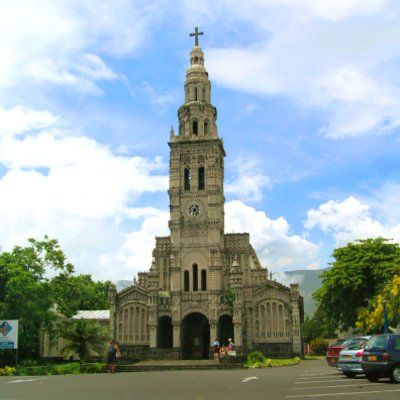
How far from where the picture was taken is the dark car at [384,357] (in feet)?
66.8

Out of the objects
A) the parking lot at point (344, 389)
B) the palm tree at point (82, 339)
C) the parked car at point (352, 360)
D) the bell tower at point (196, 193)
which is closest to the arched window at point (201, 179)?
the bell tower at point (196, 193)

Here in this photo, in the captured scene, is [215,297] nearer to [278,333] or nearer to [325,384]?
[278,333]

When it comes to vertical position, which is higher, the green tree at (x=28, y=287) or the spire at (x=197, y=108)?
the spire at (x=197, y=108)

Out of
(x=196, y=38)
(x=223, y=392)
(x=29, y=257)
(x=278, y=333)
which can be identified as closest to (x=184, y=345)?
(x=278, y=333)

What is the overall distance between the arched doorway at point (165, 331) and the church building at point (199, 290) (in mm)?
99

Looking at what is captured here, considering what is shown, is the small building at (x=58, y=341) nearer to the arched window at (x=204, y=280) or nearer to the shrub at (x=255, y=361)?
the arched window at (x=204, y=280)

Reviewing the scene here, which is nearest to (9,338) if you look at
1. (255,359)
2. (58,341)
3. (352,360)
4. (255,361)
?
Answer: (255,361)

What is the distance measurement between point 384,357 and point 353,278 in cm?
2340

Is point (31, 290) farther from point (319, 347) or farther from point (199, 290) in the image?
point (319, 347)

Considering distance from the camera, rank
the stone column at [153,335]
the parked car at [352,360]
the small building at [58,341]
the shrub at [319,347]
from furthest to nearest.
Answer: the shrub at [319,347]
the small building at [58,341]
the stone column at [153,335]
the parked car at [352,360]

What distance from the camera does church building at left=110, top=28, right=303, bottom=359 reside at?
55.5 metres

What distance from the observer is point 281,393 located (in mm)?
17844

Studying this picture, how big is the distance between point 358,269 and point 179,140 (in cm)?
2591

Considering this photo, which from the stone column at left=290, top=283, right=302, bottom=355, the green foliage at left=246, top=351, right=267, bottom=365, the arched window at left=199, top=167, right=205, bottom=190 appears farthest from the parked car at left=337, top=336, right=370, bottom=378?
the arched window at left=199, top=167, right=205, bottom=190
